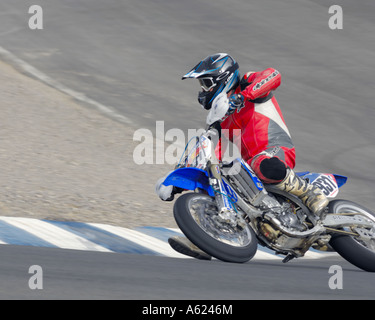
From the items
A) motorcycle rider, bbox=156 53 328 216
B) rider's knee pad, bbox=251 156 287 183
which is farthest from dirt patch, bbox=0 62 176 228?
rider's knee pad, bbox=251 156 287 183

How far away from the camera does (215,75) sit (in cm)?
668

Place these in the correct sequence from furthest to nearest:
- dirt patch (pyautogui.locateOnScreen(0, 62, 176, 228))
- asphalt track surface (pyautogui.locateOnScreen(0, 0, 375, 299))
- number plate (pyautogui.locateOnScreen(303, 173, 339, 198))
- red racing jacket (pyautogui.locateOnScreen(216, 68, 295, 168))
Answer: dirt patch (pyautogui.locateOnScreen(0, 62, 176, 228)), number plate (pyautogui.locateOnScreen(303, 173, 339, 198)), red racing jacket (pyautogui.locateOnScreen(216, 68, 295, 168)), asphalt track surface (pyautogui.locateOnScreen(0, 0, 375, 299))

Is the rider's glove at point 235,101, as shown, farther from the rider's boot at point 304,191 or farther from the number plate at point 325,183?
the number plate at point 325,183

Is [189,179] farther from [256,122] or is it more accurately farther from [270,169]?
[256,122]

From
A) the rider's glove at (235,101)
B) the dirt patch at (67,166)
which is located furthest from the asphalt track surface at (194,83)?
the rider's glove at (235,101)

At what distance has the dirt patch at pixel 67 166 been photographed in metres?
8.81

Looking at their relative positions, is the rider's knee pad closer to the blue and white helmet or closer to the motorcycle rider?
the motorcycle rider

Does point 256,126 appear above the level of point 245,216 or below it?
above

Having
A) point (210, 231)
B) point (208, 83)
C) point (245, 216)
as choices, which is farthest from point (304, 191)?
point (208, 83)

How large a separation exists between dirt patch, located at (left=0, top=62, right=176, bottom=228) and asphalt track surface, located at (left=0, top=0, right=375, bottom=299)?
987mm

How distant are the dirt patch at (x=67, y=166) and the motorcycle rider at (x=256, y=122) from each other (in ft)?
6.81

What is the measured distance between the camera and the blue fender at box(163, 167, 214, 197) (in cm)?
657

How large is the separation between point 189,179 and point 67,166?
4040mm
